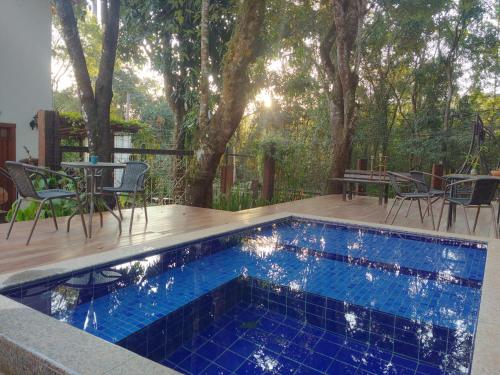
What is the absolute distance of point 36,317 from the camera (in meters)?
1.82

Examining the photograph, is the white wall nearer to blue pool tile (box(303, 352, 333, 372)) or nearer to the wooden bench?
the wooden bench

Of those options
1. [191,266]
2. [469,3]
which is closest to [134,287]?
[191,266]

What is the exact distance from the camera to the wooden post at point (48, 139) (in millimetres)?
4953

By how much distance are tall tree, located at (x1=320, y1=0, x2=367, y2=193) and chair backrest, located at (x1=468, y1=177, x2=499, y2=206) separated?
4587mm

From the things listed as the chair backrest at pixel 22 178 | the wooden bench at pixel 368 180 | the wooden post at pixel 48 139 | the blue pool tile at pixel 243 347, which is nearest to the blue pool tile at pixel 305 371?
the blue pool tile at pixel 243 347

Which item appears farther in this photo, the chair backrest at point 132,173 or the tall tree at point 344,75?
the tall tree at point 344,75

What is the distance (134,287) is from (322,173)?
7057 mm

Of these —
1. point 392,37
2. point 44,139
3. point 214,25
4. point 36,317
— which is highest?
point 392,37

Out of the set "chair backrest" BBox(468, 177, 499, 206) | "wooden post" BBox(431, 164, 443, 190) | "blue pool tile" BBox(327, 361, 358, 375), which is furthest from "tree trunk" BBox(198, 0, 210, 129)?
"wooden post" BBox(431, 164, 443, 190)

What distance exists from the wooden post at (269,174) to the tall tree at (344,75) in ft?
5.23

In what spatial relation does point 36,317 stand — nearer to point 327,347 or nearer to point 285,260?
point 327,347

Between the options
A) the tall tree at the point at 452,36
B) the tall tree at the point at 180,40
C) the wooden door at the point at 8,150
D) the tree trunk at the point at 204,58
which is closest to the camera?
the tree trunk at the point at 204,58

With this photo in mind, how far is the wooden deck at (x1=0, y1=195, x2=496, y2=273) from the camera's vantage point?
316 cm

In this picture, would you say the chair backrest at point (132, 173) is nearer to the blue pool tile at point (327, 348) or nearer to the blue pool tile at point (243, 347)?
the blue pool tile at point (243, 347)
